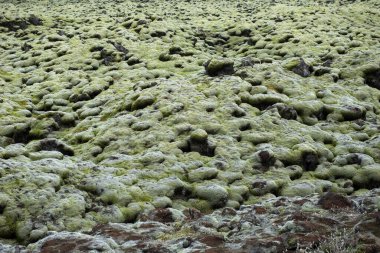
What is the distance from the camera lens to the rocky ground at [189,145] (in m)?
10.0

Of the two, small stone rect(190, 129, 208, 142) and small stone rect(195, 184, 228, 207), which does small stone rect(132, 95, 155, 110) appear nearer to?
small stone rect(190, 129, 208, 142)

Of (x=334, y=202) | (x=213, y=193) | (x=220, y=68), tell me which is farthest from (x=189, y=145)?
(x=220, y=68)

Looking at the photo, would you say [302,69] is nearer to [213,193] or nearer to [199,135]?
[199,135]

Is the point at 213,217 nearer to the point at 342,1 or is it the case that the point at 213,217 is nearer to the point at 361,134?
the point at 361,134

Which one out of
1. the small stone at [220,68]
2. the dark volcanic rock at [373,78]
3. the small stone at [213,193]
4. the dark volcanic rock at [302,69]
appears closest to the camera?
the small stone at [213,193]

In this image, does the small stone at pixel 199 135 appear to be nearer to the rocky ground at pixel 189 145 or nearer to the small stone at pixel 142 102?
the rocky ground at pixel 189 145

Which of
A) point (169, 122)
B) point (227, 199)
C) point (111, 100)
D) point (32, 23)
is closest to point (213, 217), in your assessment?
point (227, 199)

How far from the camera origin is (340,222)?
360 inches

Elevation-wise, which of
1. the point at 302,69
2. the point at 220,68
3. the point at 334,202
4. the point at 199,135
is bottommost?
the point at 199,135

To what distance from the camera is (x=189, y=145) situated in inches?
717

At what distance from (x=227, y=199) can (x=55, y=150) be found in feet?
28.1

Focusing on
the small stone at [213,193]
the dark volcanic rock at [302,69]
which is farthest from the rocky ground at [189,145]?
the dark volcanic rock at [302,69]

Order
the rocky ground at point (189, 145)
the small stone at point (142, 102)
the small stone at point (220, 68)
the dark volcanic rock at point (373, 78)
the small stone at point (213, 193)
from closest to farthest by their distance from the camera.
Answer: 1. the rocky ground at point (189, 145)
2. the small stone at point (213, 193)
3. the small stone at point (142, 102)
4. the dark volcanic rock at point (373, 78)
5. the small stone at point (220, 68)

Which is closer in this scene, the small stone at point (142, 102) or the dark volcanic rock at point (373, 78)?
the small stone at point (142, 102)
